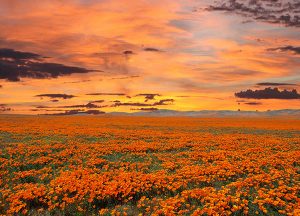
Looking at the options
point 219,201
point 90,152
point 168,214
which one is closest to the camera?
point 168,214

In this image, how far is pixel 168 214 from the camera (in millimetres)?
8328

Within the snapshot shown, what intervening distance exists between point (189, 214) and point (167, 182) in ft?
9.97

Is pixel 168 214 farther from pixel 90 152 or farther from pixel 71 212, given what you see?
pixel 90 152

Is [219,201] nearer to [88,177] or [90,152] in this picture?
[88,177]

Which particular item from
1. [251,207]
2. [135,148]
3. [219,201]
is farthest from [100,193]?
[135,148]

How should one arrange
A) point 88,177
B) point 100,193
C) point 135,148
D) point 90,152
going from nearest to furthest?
point 100,193 < point 88,177 < point 90,152 < point 135,148

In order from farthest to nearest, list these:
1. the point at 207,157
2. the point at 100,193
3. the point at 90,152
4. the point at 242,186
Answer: the point at 90,152 < the point at 207,157 < the point at 242,186 < the point at 100,193

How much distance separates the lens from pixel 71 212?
31.6 feet

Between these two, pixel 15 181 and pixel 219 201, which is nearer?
pixel 219 201

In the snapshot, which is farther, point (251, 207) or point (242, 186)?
point (242, 186)

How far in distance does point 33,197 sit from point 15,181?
13.1 ft

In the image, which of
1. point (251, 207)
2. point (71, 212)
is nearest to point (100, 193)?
point (71, 212)

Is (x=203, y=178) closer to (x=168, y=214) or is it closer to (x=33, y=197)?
(x=168, y=214)

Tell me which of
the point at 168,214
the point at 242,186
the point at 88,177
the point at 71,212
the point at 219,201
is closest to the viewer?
the point at 168,214
